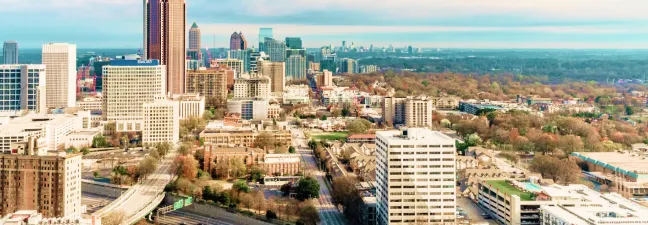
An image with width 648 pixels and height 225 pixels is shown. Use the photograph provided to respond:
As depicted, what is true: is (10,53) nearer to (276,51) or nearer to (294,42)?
(276,51)

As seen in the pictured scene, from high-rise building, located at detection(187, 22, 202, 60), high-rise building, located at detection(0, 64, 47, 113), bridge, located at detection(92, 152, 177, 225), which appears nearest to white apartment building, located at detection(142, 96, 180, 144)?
bridge, located at detection(92, 152, 177, 225)

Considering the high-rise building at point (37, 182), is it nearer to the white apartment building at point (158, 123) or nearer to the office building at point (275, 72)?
the white apartment building at point (158, 123)

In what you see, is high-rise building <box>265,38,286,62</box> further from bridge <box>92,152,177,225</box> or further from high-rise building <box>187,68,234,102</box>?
bridge <box>92,152,177,225</box>

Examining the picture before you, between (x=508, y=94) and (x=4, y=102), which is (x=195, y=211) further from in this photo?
(x=508, y=94)

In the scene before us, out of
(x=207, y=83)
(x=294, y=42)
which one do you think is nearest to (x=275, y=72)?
(x=207, y=83)

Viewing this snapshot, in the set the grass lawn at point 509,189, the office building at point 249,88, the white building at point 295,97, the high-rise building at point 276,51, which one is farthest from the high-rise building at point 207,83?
the grass lawn at point 509,189

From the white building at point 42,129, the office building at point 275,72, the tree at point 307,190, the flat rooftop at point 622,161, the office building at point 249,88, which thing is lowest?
the tree at point 307,190

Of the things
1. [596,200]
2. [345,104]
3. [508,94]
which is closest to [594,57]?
[508,94]
